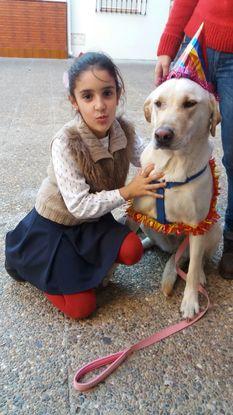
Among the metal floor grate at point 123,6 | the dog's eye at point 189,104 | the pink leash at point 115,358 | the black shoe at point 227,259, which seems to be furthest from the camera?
the metal floor grate at point 123,6

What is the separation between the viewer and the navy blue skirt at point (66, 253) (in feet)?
4.44

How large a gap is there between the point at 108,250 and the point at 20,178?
3.94 feet

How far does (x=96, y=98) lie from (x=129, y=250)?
53cm

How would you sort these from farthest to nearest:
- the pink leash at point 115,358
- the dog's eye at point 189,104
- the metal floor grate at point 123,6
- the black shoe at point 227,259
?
the metal floor grate at point 123,6 < the black shoe at point 227,259 < the dog's eye at point 189,104 < the pink leash at point 115,358

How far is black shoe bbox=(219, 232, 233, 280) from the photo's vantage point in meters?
1.60

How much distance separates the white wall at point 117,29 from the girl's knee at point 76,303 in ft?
22.1

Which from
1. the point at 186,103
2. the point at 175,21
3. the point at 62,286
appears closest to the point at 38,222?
the point at 62,286

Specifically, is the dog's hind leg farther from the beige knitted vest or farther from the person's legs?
the beige knitted vest

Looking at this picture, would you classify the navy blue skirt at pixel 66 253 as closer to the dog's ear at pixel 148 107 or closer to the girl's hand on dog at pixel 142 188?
the girl's hand on dog at pixel 142 188

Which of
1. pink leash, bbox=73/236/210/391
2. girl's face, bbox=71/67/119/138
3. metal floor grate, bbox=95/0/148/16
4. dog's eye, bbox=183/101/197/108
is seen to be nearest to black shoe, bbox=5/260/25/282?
pink leash, bbox=73/236/210/391

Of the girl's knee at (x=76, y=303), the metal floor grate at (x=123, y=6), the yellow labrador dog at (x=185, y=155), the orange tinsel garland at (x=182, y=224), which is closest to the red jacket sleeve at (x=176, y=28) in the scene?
the yellow labrador dog at (x=185, y=155)

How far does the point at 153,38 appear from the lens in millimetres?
7641

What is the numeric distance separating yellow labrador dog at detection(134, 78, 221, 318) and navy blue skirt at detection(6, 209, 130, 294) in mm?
184

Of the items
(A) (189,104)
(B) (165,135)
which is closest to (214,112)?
(A) (189,104)
